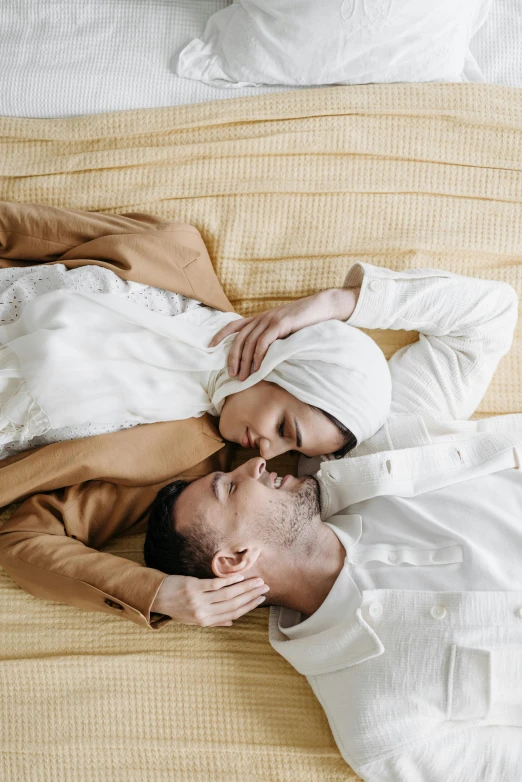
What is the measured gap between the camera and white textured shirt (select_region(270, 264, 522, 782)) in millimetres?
1369

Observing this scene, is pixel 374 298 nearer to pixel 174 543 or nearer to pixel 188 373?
pixel 188 373

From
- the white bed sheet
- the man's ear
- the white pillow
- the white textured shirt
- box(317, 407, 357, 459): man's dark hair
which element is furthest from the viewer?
the white bed sheet

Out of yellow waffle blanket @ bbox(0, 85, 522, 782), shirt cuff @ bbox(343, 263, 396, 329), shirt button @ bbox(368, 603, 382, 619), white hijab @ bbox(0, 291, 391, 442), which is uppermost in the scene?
yellow waffle blanket @ bbox(0, 85, 522, 782)

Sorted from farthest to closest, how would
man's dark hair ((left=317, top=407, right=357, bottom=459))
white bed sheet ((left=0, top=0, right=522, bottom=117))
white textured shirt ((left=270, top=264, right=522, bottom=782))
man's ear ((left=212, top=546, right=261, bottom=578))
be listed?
white bed sheet ((left=0, top=0, right=522, bottom=117))
man's dark hair ((left=317, top=407, right=357, bottom=459))
man's ear ((left=212, top=546, right=261, bottom=578))
white textured shirt ((left=270, top=264, right=522, bottom=782))

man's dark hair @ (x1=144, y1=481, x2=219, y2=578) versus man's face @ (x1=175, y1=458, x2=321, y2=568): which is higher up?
man's face @ (x1=175, y1=458, x2=321, y2=568)

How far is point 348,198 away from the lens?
186cm

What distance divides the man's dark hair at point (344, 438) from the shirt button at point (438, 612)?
1.37ft

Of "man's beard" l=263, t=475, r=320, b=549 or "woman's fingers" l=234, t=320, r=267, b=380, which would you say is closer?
"man's beard" l=263, t=475, r=320, b=549

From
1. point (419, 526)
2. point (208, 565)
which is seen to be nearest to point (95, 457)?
point (208, 565)

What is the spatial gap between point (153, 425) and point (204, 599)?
0.44 m

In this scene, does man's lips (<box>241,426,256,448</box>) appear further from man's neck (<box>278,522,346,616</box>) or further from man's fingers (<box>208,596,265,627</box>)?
man's fingers (<box>208,596,265,627</box>)

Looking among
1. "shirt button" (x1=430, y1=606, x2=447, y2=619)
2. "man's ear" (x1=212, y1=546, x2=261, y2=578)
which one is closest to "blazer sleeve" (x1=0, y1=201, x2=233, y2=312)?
"man's ear" (x1=212, y1=546, x2=261, y2=578)

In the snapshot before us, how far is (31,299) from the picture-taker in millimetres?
1632

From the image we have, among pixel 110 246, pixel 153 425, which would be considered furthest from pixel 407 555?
pixel 110 246
